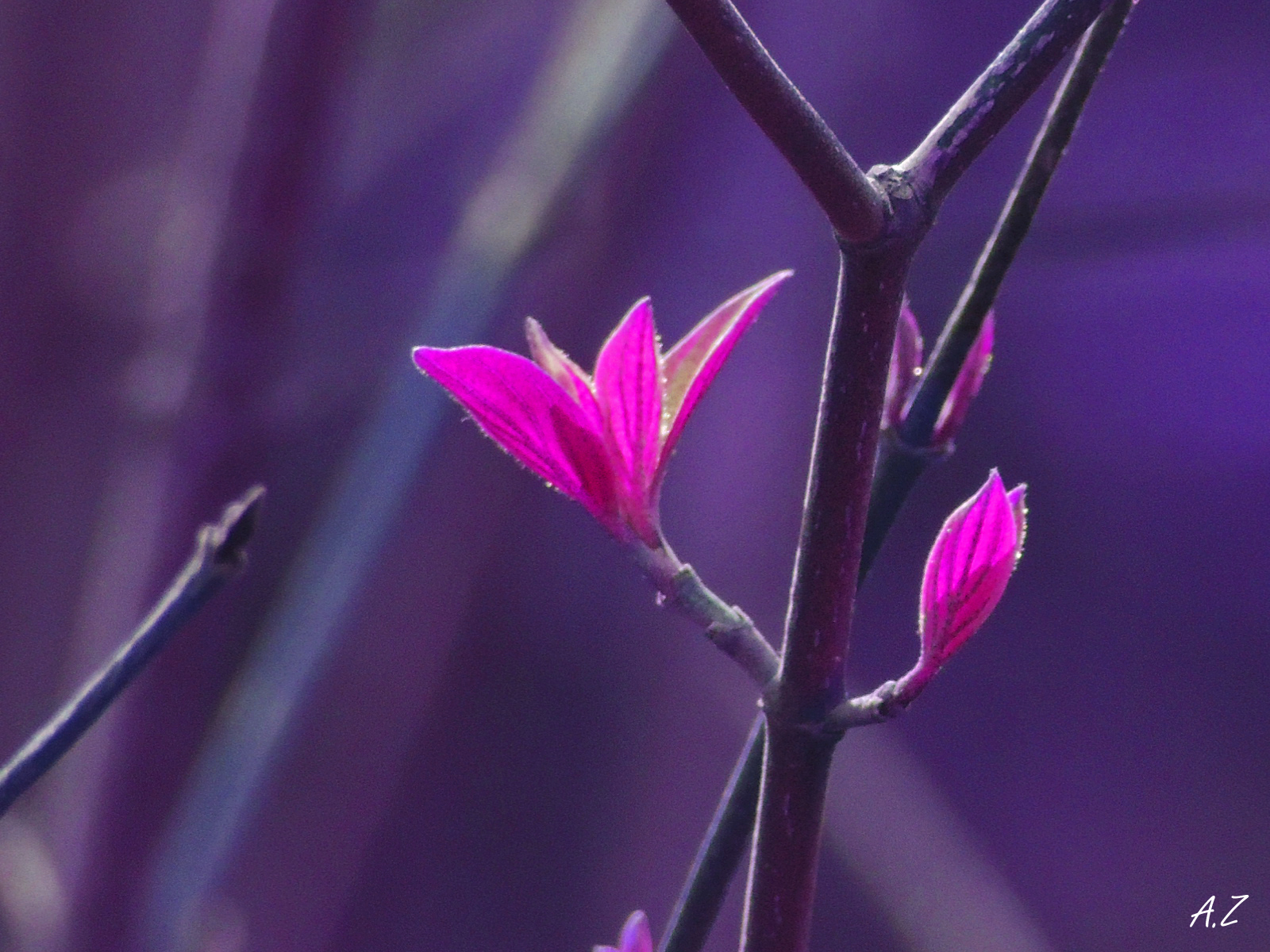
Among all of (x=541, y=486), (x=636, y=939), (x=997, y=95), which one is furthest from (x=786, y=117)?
(x=541, y=486)

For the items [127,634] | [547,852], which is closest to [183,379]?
[127,634]

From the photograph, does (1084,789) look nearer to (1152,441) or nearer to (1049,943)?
(1049,943)

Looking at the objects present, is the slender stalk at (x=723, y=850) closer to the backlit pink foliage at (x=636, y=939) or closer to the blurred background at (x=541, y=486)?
the backlit pink foliage at (x=636, y=939)

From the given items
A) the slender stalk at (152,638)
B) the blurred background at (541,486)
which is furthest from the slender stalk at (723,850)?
the blurred background at (541,486)

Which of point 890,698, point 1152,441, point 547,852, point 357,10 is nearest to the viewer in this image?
point 890,698

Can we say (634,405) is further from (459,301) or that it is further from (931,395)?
(459,301)

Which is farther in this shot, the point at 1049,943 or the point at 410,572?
the point at 410,572
